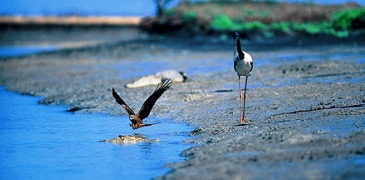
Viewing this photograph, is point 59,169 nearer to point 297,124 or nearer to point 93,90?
point 297,124

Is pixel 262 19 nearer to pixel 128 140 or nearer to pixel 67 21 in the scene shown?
pixel 128 140

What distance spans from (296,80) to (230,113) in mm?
4303

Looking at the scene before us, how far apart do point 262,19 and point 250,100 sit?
2554 centimetres

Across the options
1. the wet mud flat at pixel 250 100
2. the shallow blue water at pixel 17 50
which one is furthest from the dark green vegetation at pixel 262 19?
the shallow blue water at pixel 17 50

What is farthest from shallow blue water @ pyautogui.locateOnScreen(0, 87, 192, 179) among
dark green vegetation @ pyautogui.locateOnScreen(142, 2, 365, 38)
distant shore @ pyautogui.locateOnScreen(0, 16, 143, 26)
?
distant shore @ pyautogui.locateOnScreen(0, 16, 143, 26)

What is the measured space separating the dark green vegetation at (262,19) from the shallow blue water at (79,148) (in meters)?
21.1

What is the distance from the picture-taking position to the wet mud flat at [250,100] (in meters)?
8.93

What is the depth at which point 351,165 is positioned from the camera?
27.3ft

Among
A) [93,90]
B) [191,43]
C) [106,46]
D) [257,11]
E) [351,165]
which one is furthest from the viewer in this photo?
[257,11]

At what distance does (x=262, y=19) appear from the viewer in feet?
132

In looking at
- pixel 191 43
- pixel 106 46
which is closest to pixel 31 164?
pixel 191 43

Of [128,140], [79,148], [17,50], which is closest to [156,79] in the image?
[128,140]

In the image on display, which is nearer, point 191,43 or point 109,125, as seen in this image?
point 109,125

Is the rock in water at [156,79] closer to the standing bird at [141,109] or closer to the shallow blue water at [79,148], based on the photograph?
the shallow blue water at [79,148]
